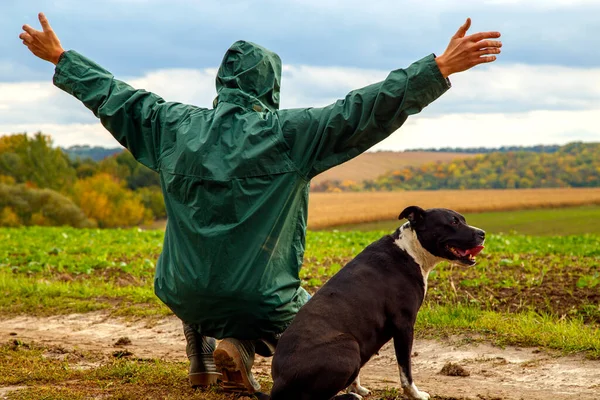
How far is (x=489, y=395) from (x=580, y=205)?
5007 centimetres

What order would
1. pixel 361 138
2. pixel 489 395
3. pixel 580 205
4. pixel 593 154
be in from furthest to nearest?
pixel 593 154 < pixel 580 205 < pixel 489 395 < pixel 361 138

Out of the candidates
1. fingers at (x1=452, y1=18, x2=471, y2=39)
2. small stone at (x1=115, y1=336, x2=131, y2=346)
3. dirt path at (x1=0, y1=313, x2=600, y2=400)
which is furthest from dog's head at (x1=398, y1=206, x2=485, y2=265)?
small stone at (x1=115, y1=336, x2=131, y2=346)

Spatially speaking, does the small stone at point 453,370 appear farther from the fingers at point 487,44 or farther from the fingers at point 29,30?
the fingers at point 29,30

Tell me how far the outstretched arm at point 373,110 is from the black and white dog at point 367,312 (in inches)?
30.7

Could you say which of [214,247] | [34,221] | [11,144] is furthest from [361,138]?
[11,144]

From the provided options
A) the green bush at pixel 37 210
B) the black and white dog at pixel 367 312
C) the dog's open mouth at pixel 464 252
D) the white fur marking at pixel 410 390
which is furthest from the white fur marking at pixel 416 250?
the green bush at pixel 37 210

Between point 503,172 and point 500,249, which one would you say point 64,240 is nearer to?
point 500,249

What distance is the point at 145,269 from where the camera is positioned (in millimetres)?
14805

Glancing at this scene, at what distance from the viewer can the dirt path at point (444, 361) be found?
664 cm

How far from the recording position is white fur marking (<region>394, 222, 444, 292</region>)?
20.1 feet


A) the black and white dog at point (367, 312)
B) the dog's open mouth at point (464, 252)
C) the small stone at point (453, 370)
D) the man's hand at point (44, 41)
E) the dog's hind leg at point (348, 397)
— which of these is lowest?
the small stone at point (453, 370)

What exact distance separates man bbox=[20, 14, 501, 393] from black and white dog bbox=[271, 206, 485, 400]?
531mm

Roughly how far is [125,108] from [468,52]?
2.72 meters

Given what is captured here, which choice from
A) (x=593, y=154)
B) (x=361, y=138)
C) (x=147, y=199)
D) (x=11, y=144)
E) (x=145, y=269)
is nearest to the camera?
(x=361, y=138)
